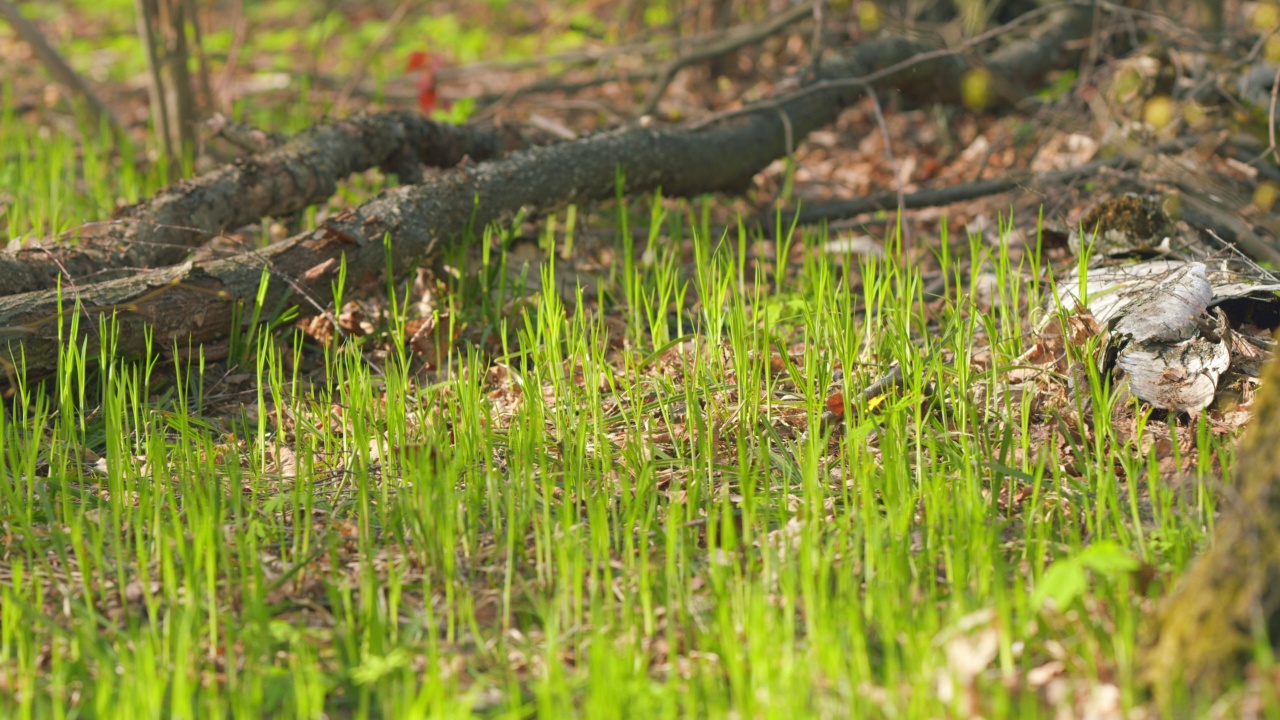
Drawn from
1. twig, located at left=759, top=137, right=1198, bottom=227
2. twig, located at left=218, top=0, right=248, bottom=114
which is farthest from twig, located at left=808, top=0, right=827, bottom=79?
twig, located at left=218, top=0, right=248, bottom=114

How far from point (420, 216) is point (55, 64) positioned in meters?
2.74

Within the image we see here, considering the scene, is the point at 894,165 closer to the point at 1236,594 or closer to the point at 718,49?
the point at 718,49

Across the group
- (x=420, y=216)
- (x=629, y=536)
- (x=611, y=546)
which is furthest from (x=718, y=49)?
(x=629, y=536)

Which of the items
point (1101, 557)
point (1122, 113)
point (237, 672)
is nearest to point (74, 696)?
point (237, 672)

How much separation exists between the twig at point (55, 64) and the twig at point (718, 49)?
264 centimetres

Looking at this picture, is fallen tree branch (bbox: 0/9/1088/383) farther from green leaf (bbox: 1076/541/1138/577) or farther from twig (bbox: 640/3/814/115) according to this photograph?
green leaf (bbox: 1076/541/1138/577)

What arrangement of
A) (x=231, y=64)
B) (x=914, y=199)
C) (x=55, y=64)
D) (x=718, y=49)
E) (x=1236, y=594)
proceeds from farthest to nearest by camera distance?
(x=231, y=64)
(x=718, y=49)
(x=55, y=64)
(x=914, y=199)
(x=1236, y=594)

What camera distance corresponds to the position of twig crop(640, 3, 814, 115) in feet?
17.5

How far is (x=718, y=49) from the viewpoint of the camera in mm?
5500

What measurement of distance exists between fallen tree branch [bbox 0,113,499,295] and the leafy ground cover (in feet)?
1.42

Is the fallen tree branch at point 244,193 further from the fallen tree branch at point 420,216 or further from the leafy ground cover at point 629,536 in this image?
the leafy ground cover at point 629,536

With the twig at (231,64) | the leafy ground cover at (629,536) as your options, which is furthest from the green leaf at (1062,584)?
the twig at (231,64)

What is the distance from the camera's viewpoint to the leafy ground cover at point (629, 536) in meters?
1.71

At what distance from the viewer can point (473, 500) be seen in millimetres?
2270
